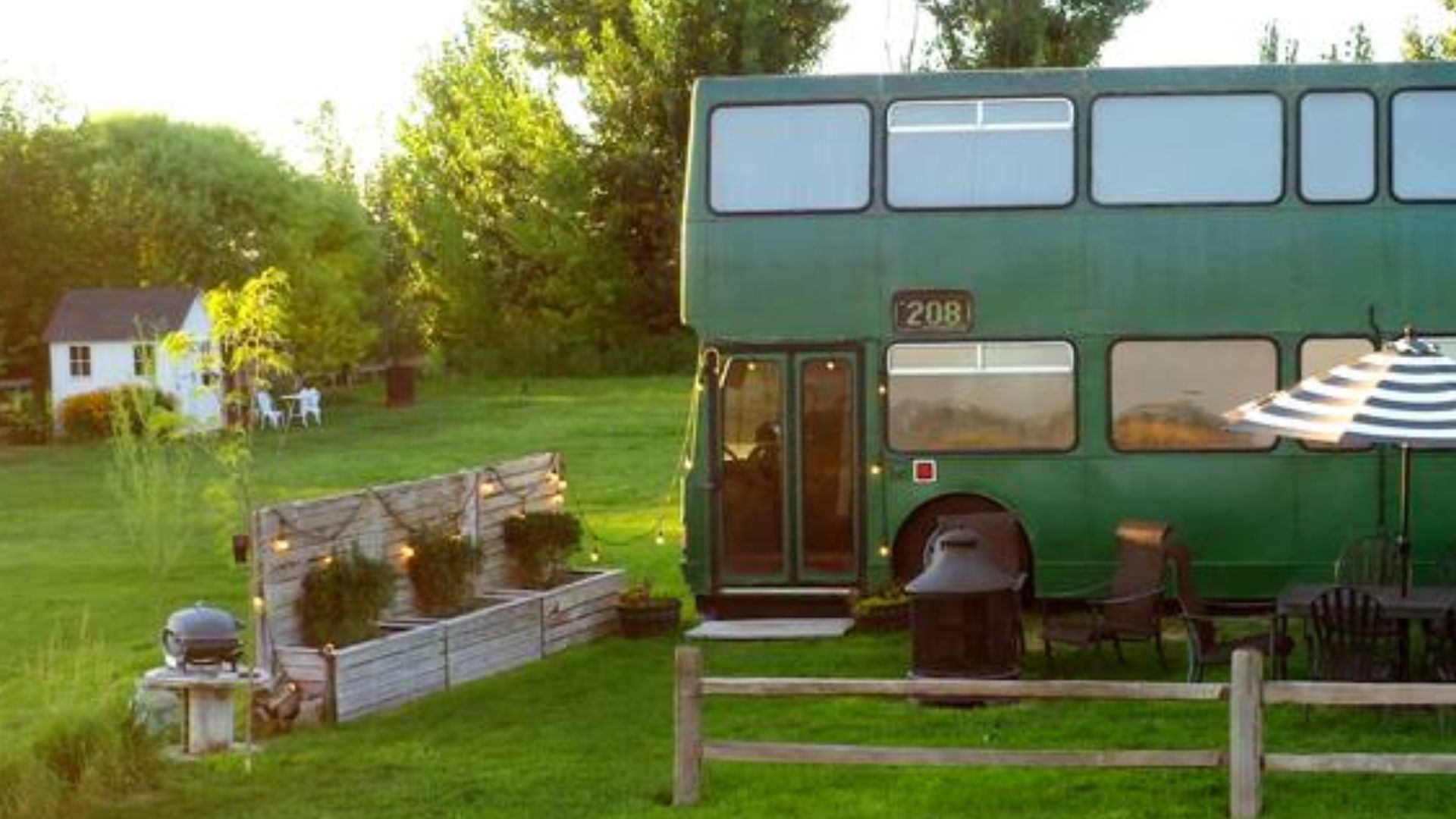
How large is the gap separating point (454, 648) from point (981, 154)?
18.8 ft

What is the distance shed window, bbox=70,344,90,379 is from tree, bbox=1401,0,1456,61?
32.6 m

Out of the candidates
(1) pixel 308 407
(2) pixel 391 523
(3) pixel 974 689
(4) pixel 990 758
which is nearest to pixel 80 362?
(1) pixel 308 407

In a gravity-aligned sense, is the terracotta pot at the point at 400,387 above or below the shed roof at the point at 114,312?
below

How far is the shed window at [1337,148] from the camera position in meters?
15.6

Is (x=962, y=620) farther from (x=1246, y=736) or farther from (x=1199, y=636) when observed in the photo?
(x=1246, y=736)

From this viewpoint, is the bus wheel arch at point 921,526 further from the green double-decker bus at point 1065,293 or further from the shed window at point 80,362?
the shed window at point 80,362

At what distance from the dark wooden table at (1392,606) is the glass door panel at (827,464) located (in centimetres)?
415

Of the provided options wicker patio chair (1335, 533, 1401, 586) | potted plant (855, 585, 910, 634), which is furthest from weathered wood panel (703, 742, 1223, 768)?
potted plant (855, 585, 910, 634)

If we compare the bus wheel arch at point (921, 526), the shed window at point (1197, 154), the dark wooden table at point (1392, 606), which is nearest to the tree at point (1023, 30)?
the shed window at point (1197, 154)

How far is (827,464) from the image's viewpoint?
16.3m

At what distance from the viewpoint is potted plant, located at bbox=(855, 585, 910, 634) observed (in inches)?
625

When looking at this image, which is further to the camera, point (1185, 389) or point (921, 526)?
point (921, 526)

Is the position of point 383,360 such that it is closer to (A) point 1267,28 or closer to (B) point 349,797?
(A) point 1267,28

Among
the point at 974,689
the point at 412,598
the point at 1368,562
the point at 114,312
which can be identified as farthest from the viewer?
the point at 114,312
